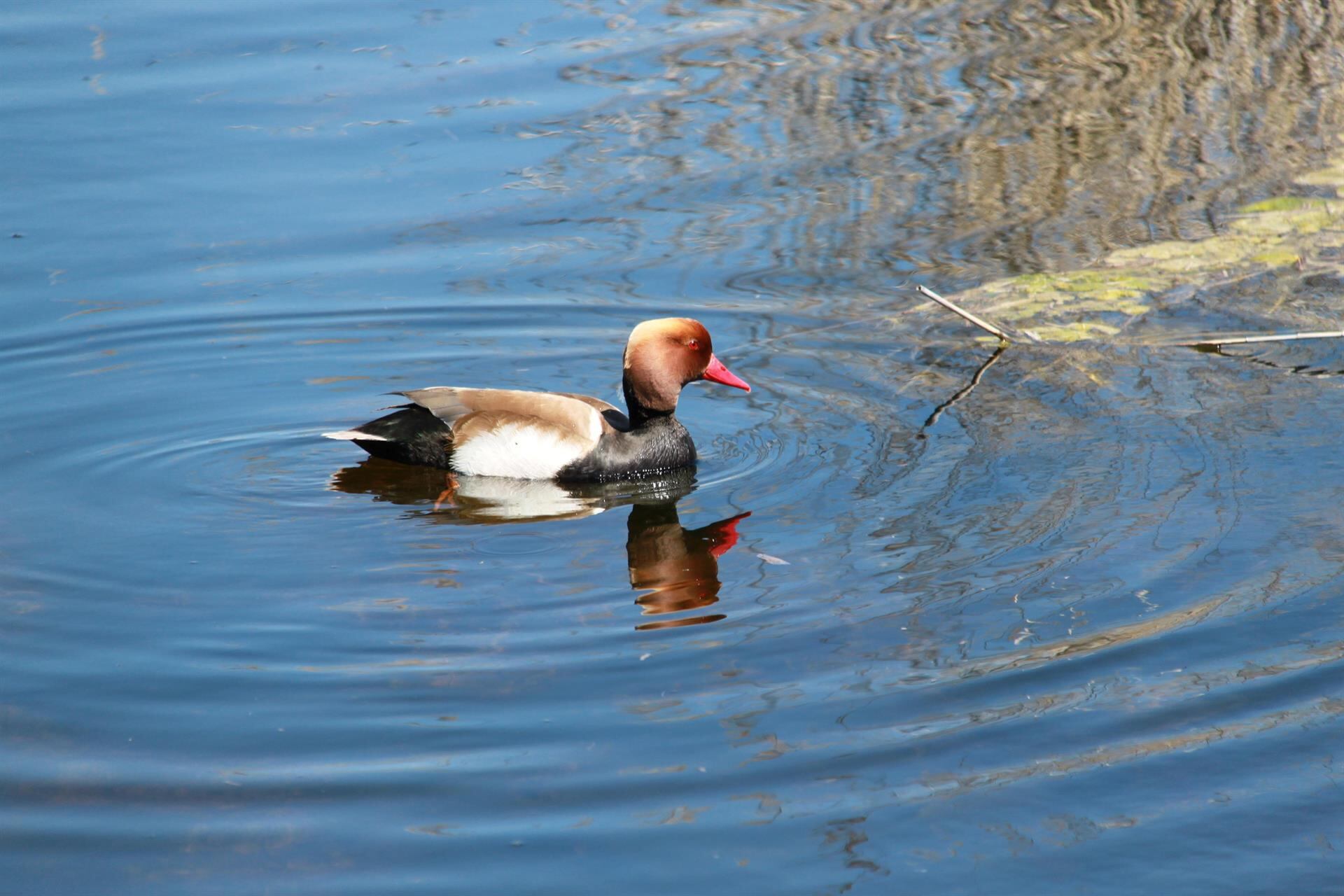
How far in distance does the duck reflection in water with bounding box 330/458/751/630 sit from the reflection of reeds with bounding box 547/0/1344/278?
2998mm

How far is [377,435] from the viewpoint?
8.20 meters

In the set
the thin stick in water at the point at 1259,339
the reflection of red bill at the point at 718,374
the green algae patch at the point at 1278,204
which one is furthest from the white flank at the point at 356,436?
the green algae patch at the point at 1278,204

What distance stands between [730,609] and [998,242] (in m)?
5.23

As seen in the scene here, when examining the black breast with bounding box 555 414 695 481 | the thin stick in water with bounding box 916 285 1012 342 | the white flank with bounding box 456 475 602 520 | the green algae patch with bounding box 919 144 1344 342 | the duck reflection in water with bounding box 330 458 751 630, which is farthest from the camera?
the green algae patch with bounding box 919 144 1344 342

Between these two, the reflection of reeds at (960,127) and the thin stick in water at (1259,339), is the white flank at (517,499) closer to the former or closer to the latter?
the reflection of reeds at (960,127)

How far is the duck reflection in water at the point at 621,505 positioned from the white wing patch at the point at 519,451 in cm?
7

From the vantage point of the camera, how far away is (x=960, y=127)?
12.9 m

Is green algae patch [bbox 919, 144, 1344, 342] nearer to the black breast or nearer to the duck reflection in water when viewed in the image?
the black breast

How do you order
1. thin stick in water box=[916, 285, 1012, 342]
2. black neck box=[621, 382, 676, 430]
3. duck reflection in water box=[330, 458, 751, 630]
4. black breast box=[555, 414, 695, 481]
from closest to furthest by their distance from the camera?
duck reflection in water box=[330, 458, 751, 630], black breast box=[555, 414, 695, 481], black neck box=[621, 382, 676, 430], thin stick in water box=[916, 285, 1012, 342]

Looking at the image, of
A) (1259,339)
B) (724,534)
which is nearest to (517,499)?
(724,534)

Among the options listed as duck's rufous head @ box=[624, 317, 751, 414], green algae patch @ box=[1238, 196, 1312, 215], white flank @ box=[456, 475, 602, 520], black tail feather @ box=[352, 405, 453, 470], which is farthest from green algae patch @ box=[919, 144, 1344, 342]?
black tail feather @ box=[352, 405, 453, 470]

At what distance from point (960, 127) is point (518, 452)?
615 cm

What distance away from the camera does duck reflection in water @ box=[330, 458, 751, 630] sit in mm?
6824

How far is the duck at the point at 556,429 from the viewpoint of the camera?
8219mm
